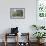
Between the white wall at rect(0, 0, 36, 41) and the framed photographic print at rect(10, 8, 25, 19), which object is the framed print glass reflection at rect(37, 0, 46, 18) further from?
the framed photographic print at rect(10, 8, 25, 19)

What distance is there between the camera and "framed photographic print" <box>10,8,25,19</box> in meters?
7.30

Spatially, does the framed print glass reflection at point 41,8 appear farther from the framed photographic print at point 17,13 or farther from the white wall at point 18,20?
the framed photographic print at point 17,13

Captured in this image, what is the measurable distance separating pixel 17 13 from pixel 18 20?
1.10 ft

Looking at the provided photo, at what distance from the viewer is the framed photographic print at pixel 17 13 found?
7297mm

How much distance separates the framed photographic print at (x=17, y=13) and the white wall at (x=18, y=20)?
140 millimetres

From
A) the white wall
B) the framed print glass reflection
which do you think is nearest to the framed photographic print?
the white wall

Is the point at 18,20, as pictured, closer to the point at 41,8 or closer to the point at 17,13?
the point at 17,13

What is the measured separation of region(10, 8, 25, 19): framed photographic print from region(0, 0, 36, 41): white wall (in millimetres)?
140

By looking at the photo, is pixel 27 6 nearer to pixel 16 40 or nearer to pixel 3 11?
pixel 3 11

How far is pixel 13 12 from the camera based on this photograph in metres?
7.30

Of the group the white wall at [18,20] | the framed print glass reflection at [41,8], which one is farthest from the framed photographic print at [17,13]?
the framed print glass reflection at [41,8]

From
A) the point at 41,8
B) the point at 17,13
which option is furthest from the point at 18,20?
the point at 41,8

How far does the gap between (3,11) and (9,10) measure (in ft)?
0.94

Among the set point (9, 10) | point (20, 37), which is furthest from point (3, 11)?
point (20, 37)
